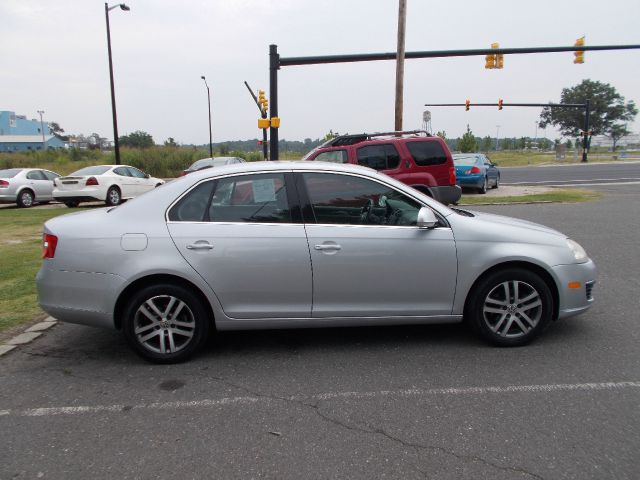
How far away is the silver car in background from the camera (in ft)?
56.3

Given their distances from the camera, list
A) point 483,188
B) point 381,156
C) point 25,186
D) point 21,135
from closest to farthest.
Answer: point 381,156 → point 25,186 → point 483,188 → point 21,135

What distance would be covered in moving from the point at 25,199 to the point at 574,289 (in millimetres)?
18477

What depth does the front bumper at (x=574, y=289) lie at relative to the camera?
4195 mm

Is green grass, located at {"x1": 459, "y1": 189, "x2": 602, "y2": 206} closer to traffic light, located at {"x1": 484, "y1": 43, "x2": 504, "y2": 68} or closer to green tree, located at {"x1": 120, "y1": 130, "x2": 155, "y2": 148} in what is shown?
traffic light, located at {"x1": 484, "y1": 43, "x2": 504, "y2": 68}

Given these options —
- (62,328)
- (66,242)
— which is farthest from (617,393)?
(62,328)

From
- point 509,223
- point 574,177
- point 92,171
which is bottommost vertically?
point 574,177

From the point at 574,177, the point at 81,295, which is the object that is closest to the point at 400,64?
the point at 81,295

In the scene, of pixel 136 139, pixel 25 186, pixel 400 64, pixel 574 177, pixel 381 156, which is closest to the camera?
pixel 381 156

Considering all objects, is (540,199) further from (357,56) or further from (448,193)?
(357,56)

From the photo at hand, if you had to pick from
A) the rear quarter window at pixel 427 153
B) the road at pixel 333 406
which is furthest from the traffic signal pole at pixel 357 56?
the road at pixel 333 406

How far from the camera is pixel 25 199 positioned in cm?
1766

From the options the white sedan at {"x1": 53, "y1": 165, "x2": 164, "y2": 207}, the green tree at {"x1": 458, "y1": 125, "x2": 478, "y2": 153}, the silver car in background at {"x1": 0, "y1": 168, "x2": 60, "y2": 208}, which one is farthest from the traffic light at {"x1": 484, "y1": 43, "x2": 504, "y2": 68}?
the green tree at {"x1": 458, "y1": 125, "x2": 478, "y2": 153}

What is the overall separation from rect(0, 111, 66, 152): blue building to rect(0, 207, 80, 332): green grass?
3754 inches

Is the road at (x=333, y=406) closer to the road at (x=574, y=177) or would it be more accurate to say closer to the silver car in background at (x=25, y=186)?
the silver car in background at (x=25, y=186)
